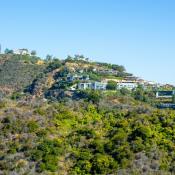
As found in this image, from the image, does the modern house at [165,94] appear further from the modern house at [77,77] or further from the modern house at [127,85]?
the modern house at [77,77]

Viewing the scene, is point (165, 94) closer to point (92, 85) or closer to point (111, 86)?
point (111, 86)

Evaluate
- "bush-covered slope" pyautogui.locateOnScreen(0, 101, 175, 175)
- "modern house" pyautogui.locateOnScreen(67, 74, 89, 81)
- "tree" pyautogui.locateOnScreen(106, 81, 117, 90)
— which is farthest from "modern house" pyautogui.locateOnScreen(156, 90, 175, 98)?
"bush-covered slope" pyautogui.locateOnScreen(0, 101, 175, 175)

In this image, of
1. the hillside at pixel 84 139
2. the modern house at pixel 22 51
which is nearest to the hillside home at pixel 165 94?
the hillside at pixel 84 139

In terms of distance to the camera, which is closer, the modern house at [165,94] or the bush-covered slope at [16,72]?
the modern house at [165,94]

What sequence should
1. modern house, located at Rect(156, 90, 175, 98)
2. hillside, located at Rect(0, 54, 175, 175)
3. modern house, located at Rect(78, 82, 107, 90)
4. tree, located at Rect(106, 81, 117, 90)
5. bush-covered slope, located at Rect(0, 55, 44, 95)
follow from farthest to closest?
bush-covered slope, located at Rect(0, 55, 44, 95) → modern house, located at Rect(78, 82, 107, 90) → tree, located at Rect(106, 81, 117, 90) → modern house, located at Rect(156, 90, 175, 98) → hillside, located at Rect(0, 54, 175, 175)

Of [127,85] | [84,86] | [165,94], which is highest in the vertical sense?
[127,85]

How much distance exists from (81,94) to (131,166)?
5596 cm

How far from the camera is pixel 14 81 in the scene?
129750 millimetres

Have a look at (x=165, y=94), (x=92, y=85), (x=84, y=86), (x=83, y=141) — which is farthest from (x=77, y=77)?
(x=83, y=141)

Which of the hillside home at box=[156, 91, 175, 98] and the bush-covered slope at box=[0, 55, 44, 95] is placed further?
the bush-covered slope at box=[0, 55, 44, 95]

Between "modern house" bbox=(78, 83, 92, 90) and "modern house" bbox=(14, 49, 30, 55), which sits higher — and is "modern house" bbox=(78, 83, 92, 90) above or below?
below

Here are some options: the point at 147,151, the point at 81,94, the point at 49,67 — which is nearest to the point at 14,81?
the point at 49,67

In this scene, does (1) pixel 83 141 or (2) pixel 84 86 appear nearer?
(1) pixel 83 141

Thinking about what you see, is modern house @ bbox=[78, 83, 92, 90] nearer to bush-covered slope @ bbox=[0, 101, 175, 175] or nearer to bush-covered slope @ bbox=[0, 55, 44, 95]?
bush-covered slope @ bbox=[0, 55, 44, 95]
